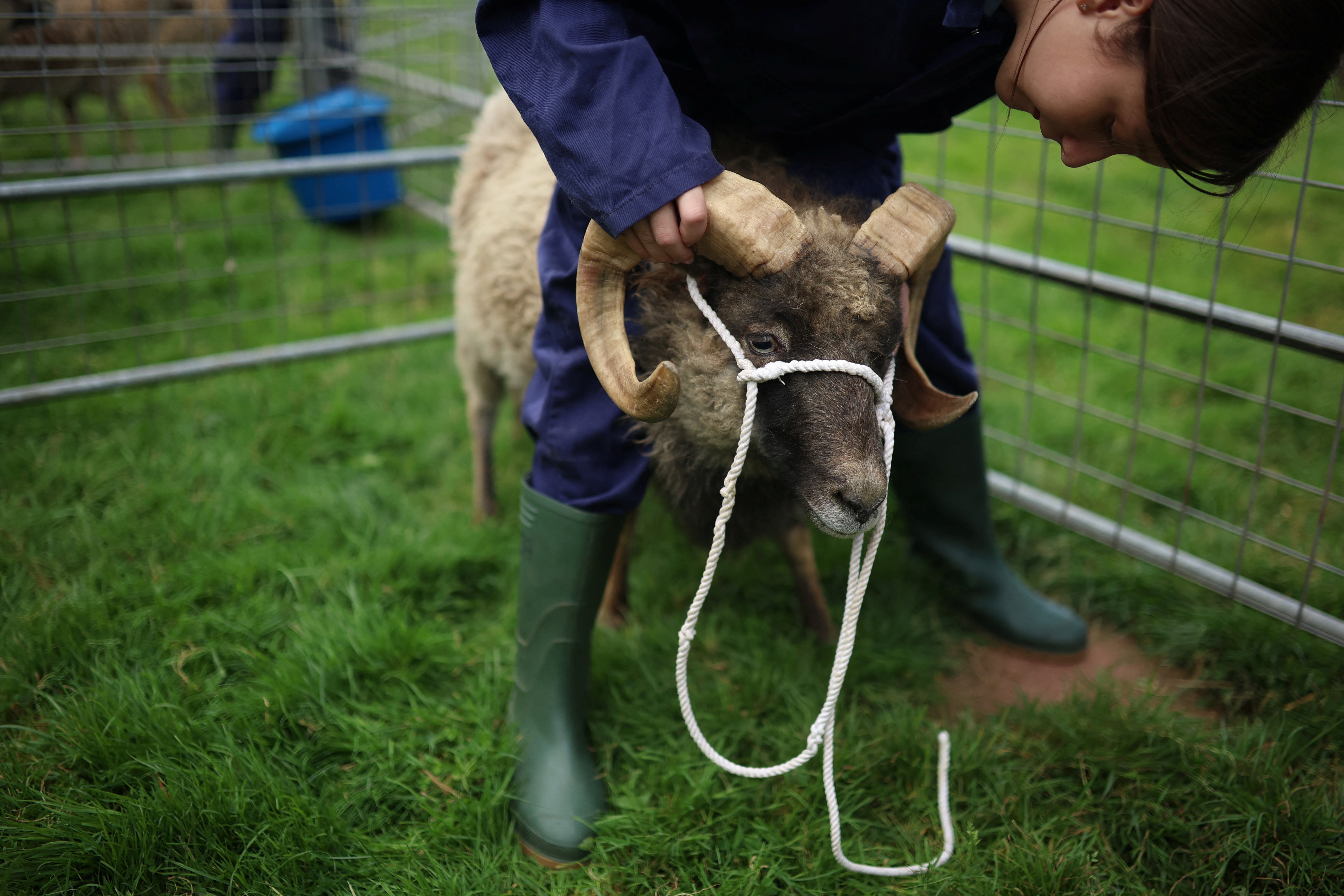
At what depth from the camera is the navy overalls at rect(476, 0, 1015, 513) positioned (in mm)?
1475

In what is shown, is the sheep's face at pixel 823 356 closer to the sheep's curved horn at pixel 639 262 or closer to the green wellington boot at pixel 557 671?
the sheep's curved horn at pixel 639 262

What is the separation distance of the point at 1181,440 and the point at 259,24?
469 cm

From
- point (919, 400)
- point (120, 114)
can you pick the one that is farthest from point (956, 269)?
point (120, 114)

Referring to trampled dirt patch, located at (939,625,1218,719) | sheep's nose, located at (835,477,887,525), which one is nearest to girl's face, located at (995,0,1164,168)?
sheep's nose, located at (835,477,887,525)

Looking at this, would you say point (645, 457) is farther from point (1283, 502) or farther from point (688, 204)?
point (1283, 502)

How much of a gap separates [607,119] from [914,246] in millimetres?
651

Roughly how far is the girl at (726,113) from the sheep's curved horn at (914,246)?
0.21 metres

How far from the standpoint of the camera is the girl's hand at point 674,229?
1.47 m

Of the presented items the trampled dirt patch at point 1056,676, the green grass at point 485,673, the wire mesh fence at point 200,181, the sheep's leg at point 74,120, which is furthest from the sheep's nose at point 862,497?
the sheep's leg at point 74,120

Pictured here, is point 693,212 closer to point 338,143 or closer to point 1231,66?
point 1231,66

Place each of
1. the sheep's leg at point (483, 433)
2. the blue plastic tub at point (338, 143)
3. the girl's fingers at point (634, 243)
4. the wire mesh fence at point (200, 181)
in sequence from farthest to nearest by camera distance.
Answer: the blue plastic tub at point (338, 143) < the wire mesh fence at point (200, 181) < the sheep's leg at point (483, 433) < the girl's fingers at point (634, 243)

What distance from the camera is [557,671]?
208 centimetres

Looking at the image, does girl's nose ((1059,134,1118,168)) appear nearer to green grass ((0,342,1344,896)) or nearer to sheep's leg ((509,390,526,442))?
green grass ((0,342,1344,896))

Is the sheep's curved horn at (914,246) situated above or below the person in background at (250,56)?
below
